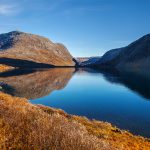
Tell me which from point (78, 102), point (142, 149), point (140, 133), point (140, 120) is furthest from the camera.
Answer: point (78, 102)

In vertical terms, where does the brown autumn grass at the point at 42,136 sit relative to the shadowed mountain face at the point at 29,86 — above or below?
above

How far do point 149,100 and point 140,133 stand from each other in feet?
106

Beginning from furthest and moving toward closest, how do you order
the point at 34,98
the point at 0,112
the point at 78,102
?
the point at 34,98 < the point at 78,102 < the point at 0,112

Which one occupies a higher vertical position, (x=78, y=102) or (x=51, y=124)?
(x=51, y=124)

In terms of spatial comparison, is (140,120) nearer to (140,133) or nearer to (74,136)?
(140,133)

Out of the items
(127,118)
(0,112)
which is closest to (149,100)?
(127,118)

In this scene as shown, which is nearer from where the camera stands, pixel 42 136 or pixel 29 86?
pixel 42 136

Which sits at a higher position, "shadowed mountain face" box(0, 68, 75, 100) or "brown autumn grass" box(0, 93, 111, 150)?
"brown autumn grass" box(0, 93, 111, 150)

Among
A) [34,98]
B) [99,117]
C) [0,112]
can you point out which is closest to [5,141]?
[0,112]

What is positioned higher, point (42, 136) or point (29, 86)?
point (42, 136)

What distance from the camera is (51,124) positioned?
1059cm

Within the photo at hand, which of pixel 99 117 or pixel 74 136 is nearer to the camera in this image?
pixel 74 136

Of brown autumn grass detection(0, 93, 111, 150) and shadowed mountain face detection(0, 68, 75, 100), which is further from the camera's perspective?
shadowed mountain face detection(0, 68, 75, 100)

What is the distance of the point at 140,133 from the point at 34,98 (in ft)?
110
